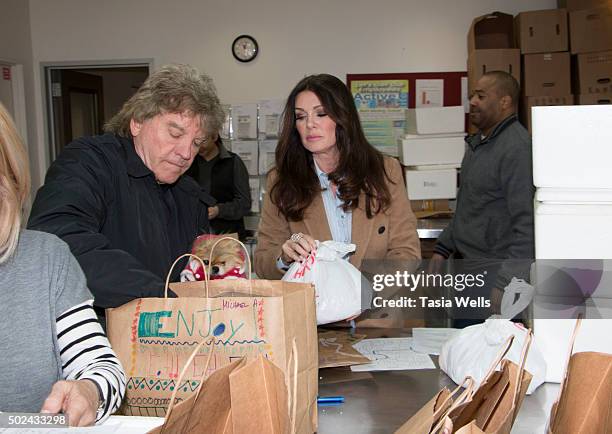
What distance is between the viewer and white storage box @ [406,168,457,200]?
4.46 metres

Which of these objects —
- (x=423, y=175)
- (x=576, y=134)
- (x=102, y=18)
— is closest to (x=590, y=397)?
(x=576, y=134)

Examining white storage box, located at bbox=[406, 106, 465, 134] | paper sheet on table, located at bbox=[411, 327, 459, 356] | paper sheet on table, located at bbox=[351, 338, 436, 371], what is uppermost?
white storage box, located at bbox=[406, 106, 465, 134]

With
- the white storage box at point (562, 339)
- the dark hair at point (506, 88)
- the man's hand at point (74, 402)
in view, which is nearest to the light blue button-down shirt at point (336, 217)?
the white storage box at point (562, 339)

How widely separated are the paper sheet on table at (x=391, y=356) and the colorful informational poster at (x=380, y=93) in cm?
395

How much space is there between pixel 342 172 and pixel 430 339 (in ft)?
2.29

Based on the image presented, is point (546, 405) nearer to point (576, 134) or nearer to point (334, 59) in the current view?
point (576, 134)

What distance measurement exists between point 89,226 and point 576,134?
103cm

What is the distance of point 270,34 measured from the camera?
554cm

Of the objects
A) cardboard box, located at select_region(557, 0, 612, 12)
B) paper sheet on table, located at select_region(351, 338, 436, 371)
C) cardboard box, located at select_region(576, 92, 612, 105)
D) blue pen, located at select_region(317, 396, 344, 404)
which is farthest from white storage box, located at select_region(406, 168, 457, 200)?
blue pen, located at select_region(317, 396, 344, 404)

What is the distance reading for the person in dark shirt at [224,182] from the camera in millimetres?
4211

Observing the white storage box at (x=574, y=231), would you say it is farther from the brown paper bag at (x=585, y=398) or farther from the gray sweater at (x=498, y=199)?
the gray sweater at (x=498, y=199)

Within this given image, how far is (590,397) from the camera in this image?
0.86 meters

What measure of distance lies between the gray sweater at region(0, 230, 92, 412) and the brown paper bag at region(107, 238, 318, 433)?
13cm

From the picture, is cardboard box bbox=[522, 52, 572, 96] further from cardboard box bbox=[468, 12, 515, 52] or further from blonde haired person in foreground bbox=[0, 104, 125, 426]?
blonde haired person in foreground bbox=[0, 104, 125, 426]
